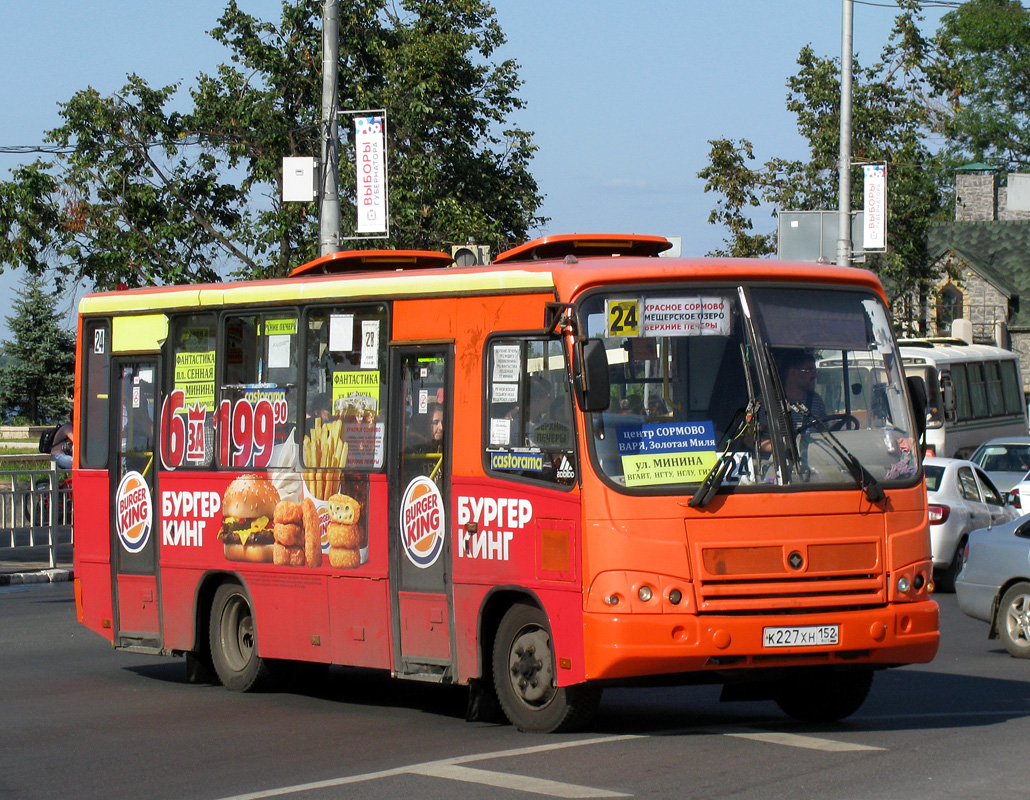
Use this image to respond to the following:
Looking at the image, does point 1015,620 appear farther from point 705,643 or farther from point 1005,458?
point 1005,458

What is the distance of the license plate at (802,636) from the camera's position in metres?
8.88

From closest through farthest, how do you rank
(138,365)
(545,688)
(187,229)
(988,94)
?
1. (545,688)
2. (138,365)
3. (187,229)
4. (988,94)

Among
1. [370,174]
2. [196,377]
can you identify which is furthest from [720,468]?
[370,174]

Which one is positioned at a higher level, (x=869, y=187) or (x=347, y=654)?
(x=869, y=187)

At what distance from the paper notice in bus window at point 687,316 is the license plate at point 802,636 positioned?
67.1 inches

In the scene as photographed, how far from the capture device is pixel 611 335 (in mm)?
9297

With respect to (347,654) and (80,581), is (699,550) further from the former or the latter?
(80,581)

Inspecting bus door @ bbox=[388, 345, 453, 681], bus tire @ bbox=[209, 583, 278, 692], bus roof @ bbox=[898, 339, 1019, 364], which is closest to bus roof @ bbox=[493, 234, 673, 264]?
bus door @ bbox=[388, 345, 453, 681]

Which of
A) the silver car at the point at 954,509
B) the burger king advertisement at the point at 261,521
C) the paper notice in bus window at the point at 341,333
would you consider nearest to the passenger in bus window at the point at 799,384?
the burger king advertisement at the point at 261,521

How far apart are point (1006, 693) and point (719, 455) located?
373cm

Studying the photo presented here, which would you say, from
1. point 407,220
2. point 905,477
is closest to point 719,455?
point 905,477

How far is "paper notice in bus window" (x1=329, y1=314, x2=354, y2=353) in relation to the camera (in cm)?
1116

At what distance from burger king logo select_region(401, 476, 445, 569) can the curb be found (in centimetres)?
1368

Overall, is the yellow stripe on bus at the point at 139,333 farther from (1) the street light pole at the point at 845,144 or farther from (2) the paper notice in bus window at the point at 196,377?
(1) the street light pole at the point at 845,144
